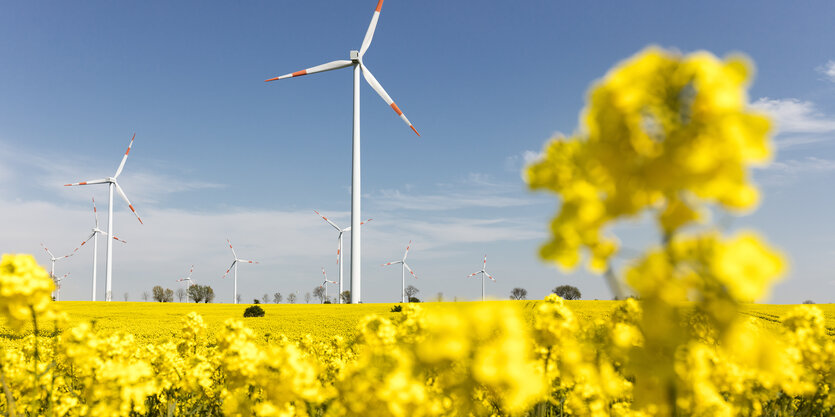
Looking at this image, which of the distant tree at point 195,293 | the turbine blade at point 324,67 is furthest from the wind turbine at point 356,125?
the distant tree at point 195,293

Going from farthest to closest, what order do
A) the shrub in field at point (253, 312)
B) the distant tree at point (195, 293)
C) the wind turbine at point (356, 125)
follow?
the distant tree at point (195, 293) → the wind turbine at point (356, 125) → the shrub in field at point (253, 312)

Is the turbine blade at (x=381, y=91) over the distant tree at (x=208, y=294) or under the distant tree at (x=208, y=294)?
over

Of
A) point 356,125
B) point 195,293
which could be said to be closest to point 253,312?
point 356,125

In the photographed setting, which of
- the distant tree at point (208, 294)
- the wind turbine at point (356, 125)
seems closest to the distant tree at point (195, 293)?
the distant tree at point (208, 294)

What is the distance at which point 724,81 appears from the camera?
4.25 ft

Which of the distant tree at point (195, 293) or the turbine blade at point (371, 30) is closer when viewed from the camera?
the turbine blade at point (371, 30)

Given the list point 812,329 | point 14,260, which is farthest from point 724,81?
point 812,329

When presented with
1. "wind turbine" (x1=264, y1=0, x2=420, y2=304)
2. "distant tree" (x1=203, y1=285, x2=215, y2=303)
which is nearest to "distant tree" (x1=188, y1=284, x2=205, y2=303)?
"distant tree" (x1=203, y1=285, x2=215, y2=303)

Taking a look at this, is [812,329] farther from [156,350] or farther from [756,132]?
[156,350]

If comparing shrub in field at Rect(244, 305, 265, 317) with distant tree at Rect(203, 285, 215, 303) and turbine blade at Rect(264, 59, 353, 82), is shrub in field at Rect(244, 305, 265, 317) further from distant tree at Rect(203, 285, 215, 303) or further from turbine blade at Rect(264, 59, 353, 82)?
distant tree at Rect(203, 285, 215, 303)

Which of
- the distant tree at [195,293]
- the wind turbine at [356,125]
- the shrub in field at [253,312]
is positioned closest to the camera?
the shrub in field at [253,312]

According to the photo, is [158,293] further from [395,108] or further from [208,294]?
[395,108]

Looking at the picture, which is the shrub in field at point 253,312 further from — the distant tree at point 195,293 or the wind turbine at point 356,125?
the distant tree at point 195,293

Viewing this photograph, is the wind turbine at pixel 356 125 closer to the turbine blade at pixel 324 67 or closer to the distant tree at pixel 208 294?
the turbine blade at pixel 324 67
